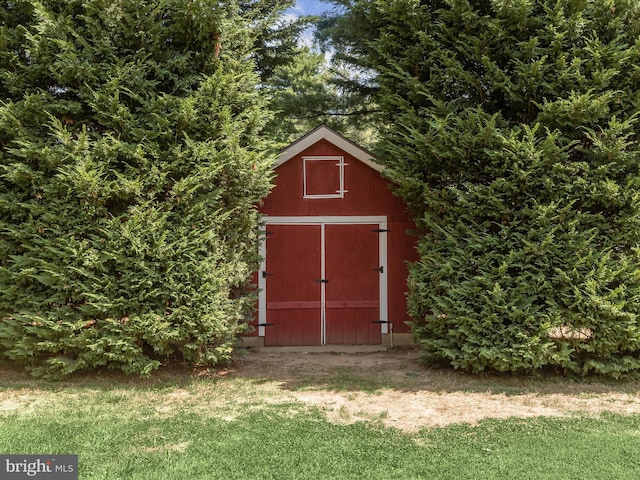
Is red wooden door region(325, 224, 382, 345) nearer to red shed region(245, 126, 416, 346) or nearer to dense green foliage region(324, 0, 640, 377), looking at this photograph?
red shed region(245, 126, 416, 346)

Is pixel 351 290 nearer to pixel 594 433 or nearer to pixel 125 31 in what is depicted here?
pixel 594 433

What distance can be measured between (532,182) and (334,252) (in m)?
3.67

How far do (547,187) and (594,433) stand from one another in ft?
9.23

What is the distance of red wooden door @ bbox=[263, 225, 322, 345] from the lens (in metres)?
8.49

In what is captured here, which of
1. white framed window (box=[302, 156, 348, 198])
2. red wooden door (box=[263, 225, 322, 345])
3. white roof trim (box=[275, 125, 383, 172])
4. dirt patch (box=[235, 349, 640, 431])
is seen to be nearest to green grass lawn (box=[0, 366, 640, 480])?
dirt patch (box=[235, 349, 640, 431])

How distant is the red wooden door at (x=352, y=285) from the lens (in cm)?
858

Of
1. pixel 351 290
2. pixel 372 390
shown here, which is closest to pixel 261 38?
pixel 351 290

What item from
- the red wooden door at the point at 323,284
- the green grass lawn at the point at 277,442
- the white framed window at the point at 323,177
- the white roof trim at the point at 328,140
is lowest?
the green grass lawn at the point at 277,442

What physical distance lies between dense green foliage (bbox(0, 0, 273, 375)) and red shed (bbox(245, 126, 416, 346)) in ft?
7.27

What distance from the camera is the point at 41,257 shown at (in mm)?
5805
